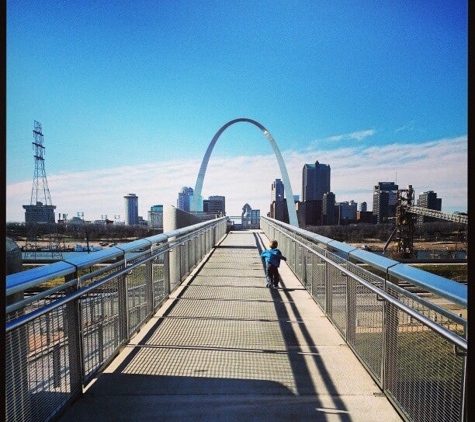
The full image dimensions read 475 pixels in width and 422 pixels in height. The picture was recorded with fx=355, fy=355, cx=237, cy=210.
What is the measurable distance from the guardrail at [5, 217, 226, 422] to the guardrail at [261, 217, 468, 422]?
2168 mm

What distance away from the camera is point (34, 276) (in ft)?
6.74

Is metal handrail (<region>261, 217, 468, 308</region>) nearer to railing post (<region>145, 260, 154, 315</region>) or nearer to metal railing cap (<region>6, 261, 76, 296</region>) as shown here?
metal railing cap (<region>6, 261, 76, 296</region>)

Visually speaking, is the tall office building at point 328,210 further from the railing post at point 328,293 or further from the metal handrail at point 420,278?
the metal handrail at point 420,278

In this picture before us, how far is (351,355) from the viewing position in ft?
10.7

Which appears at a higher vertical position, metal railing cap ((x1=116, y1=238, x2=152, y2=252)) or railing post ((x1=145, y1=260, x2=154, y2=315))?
metal railing cap ((x1=116, y1=238, x2=152, y2=252))

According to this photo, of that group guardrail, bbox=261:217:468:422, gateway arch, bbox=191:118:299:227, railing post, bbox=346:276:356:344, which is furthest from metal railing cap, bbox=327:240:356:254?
gateway arch, bbox=191:118:299:227

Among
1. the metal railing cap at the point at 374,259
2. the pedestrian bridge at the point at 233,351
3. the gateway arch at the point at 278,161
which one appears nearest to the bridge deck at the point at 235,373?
the pedestrian bridge at the point at 233,351

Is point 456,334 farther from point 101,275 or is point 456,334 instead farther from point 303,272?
point 303,272

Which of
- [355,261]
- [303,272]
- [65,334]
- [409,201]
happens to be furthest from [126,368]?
[409,201]

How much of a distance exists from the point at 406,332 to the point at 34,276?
91.2 inches

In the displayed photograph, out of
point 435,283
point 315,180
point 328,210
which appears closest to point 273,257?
point 435,283

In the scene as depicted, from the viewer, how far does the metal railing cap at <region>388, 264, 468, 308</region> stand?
1617 mm

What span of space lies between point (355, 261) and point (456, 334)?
5.53 ft

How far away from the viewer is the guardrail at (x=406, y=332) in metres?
1.78
